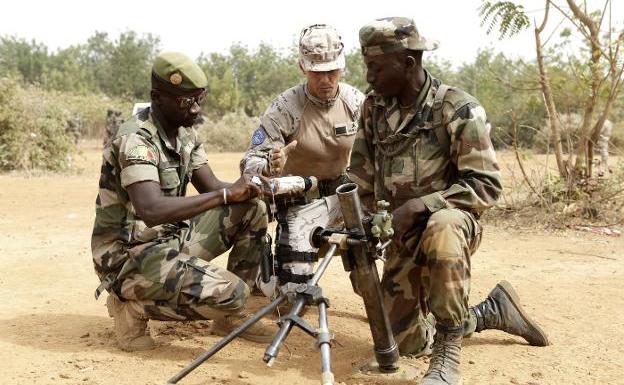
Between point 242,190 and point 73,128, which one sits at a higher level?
point 242,190

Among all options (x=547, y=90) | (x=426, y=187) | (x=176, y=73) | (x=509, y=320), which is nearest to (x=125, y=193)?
(x=176, y=73)

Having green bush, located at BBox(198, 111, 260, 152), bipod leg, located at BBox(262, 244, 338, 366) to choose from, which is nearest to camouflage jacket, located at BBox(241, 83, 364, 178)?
bipod leg, located at BBox(262, 244, 338, 366)

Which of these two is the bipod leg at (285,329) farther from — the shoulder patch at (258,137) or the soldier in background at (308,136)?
the shoulder patch at (258,137)

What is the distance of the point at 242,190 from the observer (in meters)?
3.39

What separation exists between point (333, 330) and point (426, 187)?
110 cm

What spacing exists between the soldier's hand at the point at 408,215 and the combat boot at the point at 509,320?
834 mm

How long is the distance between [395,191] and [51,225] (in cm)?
503

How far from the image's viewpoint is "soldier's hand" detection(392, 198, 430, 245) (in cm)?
309

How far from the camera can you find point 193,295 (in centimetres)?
338

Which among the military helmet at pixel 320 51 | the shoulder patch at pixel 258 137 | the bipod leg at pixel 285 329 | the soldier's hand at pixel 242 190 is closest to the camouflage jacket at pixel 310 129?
the shoulder patch at pixel 258 137

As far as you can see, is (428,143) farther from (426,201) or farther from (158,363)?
(158,363)

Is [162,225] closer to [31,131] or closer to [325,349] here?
[325,349]

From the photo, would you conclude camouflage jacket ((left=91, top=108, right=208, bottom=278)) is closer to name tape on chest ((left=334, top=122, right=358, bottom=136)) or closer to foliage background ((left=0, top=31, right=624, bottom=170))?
name tape on chest ((left=334, top=122, right=358, bottom=136))

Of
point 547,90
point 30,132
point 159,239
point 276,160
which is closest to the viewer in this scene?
point 159,239
